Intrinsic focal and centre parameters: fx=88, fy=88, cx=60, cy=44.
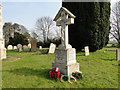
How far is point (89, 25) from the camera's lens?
10906mm

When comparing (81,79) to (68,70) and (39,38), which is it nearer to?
(68,70)

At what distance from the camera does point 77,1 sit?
38.3 feet

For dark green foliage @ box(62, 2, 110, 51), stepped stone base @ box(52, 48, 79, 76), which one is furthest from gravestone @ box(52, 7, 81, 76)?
dark green foliage @ box(62, 2, 110, 51)

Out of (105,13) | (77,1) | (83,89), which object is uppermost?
(77,1)

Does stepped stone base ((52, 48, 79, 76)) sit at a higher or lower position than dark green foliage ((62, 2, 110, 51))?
lower

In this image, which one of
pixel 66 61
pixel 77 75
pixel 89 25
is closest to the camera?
pixel 77 75

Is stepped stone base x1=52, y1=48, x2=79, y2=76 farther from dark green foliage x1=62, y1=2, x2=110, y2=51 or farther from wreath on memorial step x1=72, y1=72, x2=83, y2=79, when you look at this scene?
dark green foliage x1=62, y1=2, x2=110, y2=51

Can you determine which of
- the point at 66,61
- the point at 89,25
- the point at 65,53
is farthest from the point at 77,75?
the point at 89,25

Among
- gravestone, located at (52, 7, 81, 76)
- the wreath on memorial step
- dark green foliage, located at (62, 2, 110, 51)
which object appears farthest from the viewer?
dark green foliage, located at (62, 2, 110, 51)

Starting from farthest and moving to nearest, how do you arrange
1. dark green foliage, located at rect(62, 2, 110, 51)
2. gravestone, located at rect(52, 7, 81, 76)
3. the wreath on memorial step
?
dark green foliage, located at rect(62, 2, 110, 51), gravestone, located at rect(52, 7, 81, 76), the wreath on memorial step

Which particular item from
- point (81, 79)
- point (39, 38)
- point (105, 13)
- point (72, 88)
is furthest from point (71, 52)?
point (39, 38)

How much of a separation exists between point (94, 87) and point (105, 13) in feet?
→ 38.1

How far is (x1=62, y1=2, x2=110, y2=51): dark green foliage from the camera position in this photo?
10.8 m

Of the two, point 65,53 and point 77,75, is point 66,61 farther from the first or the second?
point 77,75
